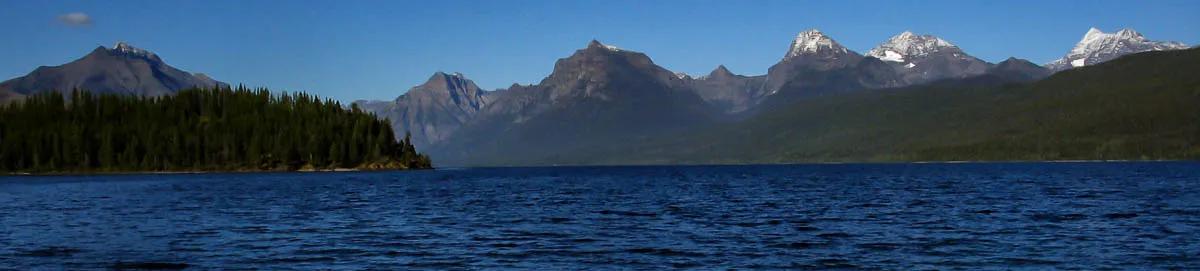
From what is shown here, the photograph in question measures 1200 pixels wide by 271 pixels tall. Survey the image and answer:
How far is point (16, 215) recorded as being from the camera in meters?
83.3

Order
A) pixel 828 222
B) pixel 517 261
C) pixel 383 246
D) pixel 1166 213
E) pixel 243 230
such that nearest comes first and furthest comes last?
pixel 517 261 < pixel 383 246 < pixel 243 230 < pixel 828 222 < pixel 1166 213

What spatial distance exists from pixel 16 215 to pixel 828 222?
198 ft

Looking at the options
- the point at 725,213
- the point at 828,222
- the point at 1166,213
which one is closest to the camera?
the point at 828,222

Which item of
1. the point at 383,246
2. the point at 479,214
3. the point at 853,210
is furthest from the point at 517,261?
the point at 853,210

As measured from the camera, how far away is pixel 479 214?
83.1 m

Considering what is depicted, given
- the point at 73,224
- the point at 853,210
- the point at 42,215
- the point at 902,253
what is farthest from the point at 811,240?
the point at 42,215

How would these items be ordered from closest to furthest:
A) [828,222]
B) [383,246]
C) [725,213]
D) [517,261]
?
1. [517,261]
2. [383,246]
3. [828,222]
4. [725,213]

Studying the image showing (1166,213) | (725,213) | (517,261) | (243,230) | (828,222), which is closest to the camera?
(517,261)

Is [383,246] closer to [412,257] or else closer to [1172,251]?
[412,257]

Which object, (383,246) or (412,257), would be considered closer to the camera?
(412,257)

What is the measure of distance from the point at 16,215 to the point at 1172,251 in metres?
77.9

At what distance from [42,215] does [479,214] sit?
3317 centimetres

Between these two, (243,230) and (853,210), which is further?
(853,210)

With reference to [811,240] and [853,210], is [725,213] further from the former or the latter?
[811,240]
